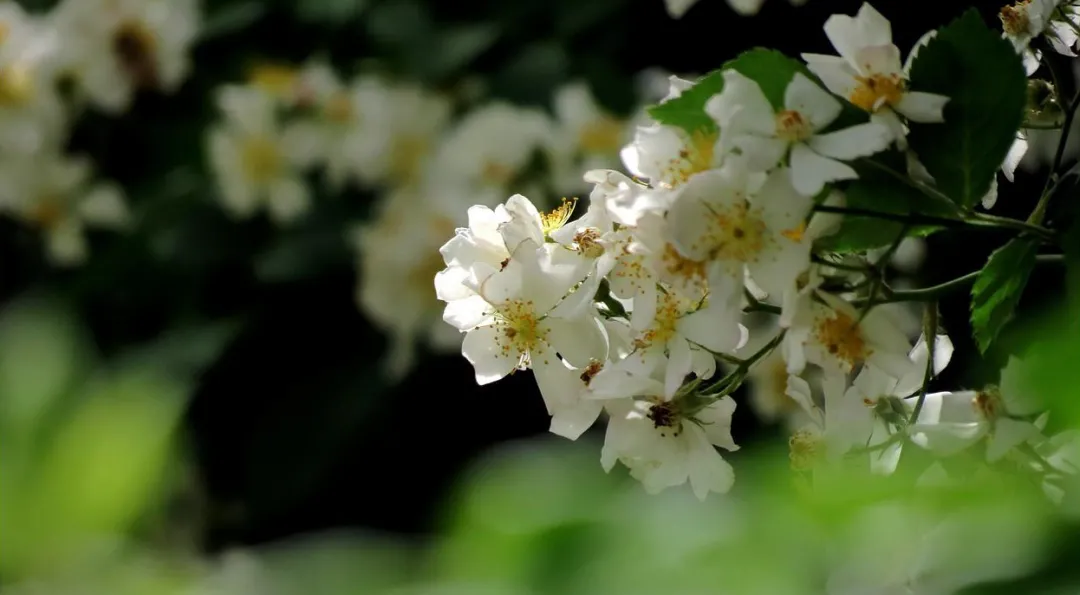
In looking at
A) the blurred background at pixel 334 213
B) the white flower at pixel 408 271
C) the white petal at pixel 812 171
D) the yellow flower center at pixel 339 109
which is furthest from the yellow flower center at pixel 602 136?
the white petal at pixel 812 171

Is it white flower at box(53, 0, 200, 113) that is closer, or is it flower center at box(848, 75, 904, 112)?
flower center at box(848, 75, 904, 112)

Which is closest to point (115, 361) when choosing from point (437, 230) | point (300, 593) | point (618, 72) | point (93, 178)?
point (93, 178)

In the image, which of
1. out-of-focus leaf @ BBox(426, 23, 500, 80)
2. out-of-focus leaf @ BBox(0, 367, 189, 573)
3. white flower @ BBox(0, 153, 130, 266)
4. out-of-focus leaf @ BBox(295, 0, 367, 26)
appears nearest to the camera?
out-of-focus leaf @ BBox(0, 367, 189, 573)

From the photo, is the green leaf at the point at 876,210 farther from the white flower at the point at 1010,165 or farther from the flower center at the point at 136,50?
the flower center at the point at 136,50

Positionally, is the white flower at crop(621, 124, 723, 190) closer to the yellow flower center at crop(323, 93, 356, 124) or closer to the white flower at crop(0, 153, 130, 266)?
the yellow flower center at crop(323, 93, 356, 124)

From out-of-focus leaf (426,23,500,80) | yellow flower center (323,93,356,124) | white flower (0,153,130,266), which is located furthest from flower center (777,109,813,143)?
white flower (0,153,130,266)

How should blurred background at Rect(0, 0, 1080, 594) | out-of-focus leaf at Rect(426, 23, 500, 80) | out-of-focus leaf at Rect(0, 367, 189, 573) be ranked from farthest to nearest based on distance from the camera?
out-of-focus leaf at Rect(426, 23, 500, 80), blurred background at Rect(0, 0, 1080, 594), out-of-focus leaf at Rect(0, 367, 189, 573)
